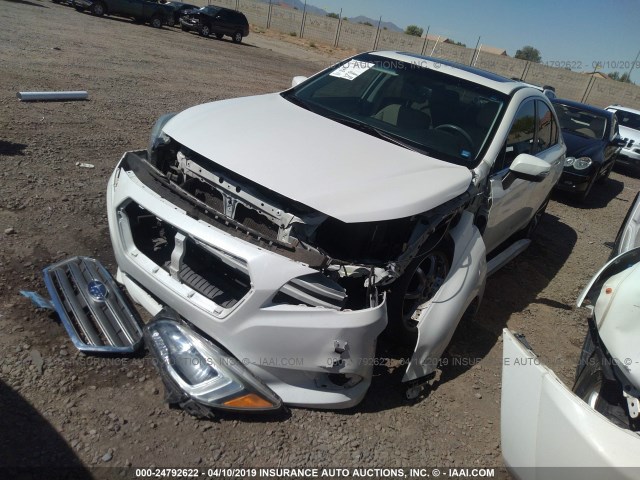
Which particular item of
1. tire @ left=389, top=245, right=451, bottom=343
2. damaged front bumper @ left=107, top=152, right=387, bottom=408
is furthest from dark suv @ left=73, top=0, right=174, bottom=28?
tire @ left=389, top=245, right=451, bottom=343

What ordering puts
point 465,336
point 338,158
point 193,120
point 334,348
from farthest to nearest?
point 465,336 < point 193,120 < point 338,158 < point 334,348

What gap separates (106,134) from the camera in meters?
6.27

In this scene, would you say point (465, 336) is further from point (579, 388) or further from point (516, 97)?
point (516, 97)

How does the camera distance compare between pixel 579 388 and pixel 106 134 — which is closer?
pixel 579 388

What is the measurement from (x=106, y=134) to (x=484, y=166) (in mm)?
4905

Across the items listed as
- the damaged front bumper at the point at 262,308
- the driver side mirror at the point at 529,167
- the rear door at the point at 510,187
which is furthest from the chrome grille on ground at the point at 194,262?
the driver side mirror at the point at 529,167

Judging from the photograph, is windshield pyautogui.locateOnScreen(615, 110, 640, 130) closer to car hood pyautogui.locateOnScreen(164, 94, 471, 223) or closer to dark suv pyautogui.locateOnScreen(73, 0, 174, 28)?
car hood pyautogui.locateOnScreen(164, 94, 471, 223)

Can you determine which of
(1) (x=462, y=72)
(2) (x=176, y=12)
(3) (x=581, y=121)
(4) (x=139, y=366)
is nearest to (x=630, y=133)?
(3) (x=581, y=121)

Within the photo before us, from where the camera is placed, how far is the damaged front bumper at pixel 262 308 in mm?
2348

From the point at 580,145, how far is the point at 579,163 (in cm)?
69

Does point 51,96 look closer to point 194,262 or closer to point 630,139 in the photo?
point 194,262

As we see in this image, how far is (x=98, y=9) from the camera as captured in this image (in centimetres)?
2128

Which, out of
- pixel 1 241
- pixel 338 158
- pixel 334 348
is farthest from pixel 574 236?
pixel 1 241

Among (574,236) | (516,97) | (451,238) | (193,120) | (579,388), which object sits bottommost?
(574,236)
